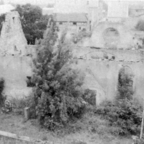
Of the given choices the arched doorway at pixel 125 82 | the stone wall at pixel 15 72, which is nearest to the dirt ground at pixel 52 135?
the stone wall at pixel 15 72

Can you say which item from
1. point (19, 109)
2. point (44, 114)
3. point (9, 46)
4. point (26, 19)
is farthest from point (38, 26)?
point (44, 114)

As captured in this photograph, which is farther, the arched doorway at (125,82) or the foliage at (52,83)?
the arched doorway at (125,82)

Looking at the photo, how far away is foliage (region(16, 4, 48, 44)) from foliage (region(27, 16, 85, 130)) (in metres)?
16.2

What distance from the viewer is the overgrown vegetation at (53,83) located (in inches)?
304

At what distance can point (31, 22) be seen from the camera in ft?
81.2

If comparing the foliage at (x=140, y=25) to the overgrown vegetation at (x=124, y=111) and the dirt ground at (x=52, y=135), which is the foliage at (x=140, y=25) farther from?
the dirt ground at (x=52, y=135)

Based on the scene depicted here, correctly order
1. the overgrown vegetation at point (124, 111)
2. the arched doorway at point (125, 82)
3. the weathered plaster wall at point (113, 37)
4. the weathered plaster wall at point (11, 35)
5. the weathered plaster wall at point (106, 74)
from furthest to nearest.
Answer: the weathered plaster wall at point (113, 37), the weathered plaster wall at point (11, 35), the weathered plaster wall at point (106, 74), the arched doorway at point (125, 82), the overgrown vegetation at point (124, 111)

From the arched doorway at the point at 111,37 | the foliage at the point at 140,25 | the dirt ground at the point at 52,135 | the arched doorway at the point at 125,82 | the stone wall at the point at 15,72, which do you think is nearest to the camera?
the dirt ground at the point at 52,135

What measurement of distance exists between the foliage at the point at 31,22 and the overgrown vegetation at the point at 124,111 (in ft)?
52.6

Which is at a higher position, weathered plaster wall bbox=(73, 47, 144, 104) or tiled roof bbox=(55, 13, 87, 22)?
tiled roof bbox=(55, 13, 87, 22)

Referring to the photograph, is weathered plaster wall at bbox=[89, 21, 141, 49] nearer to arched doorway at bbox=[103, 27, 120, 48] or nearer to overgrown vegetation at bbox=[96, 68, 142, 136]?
arched doorway at bbox=[103, 27, 120, 48]

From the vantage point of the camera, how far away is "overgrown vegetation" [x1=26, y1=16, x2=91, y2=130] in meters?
7.71

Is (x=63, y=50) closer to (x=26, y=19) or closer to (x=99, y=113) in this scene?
(x=99, y=113)

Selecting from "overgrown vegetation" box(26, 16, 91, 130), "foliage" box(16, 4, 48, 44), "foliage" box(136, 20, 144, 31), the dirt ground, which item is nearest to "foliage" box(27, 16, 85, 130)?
"overgrown vegetation" box(26, 16, 91, 130)
